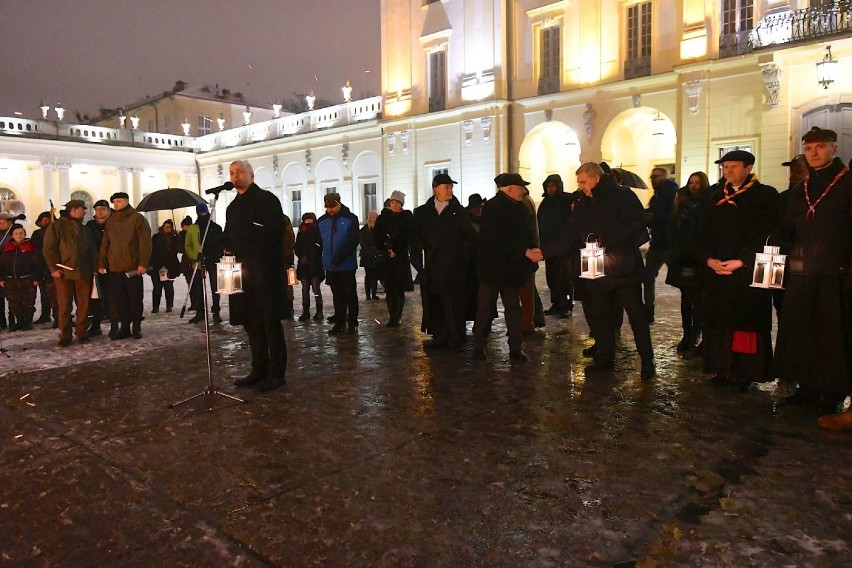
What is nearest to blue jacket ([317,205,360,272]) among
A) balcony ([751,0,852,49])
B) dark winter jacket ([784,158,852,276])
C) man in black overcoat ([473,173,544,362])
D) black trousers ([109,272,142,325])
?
black trousers ([109,272,142,325])

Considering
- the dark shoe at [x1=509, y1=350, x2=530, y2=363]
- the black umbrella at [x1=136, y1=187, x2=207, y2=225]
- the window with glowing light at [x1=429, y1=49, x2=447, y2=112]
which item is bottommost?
the dark shoe at [x1=509, y1=350, x2=530, y2=363]

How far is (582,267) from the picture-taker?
19.3ft

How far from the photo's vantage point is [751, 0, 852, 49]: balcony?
53.4 ft

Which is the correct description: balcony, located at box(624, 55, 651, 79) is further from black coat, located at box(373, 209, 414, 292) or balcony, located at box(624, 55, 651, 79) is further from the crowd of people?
black coat, located at box(373, 209, 414, 292)

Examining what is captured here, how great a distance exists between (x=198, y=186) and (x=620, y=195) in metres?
41.1

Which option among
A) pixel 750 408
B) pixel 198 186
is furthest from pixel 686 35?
pixel 198 186

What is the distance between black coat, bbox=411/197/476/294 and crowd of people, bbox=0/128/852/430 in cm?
2

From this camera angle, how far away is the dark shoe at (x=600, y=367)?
6254mm

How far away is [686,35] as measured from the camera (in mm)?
20594

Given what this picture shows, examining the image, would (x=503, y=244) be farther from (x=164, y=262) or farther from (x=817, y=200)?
(x=164, y=262)

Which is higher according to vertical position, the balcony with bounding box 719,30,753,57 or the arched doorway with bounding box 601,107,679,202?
the balcony with bounding box 719,30,753,57

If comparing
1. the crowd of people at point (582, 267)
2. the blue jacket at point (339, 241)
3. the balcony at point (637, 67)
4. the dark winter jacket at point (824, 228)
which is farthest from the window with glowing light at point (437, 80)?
the dark winter jacket at point (824, 228)

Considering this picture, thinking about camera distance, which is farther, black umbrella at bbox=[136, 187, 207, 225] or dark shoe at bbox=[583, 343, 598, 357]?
black umbrella at bbox=[136, 187, 207, 225]

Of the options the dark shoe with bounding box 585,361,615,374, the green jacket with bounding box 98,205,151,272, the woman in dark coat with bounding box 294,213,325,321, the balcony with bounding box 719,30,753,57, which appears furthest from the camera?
the balcony with bounding box 719,30,753,57
